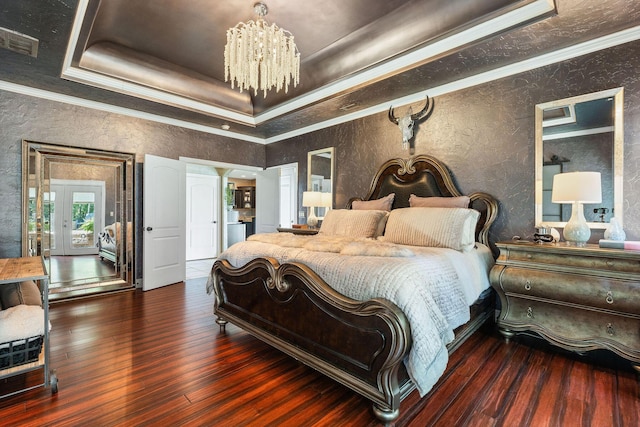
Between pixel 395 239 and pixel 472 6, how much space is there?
2064mm

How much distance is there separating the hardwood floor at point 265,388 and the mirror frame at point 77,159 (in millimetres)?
1669

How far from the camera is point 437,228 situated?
2.67 metres

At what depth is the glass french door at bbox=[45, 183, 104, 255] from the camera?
3.85 metres

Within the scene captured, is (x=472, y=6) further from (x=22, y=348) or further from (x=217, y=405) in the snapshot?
(x=22, y=348)

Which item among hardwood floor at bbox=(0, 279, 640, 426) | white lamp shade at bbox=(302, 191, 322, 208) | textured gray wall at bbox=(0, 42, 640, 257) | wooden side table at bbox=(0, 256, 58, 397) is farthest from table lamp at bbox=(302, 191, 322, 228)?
wooden side table at bbox=(0, 256, 58, 397)

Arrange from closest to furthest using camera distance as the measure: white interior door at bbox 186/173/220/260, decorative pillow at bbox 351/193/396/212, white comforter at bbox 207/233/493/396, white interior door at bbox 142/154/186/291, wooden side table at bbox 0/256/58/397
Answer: white comforter at bbox 207/233/493/396 < wooden side table at bbox 0/256/58/397 < decorative pillow at bbox 351/193/396/212 < white interior door at bbox 142/154/186/291 < white interior door at bbox 186/173/220/260

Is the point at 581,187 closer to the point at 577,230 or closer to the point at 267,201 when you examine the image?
the point at 577,230

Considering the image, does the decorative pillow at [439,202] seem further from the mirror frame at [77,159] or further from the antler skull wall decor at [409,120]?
the mirror frame at [77,159]

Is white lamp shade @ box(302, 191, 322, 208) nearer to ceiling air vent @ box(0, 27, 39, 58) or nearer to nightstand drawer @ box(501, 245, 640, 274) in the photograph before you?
nightstand drawer @ box(501, 245, 640, 274)

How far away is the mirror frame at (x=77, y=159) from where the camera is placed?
355cm

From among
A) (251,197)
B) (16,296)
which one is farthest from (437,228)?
(251,197)

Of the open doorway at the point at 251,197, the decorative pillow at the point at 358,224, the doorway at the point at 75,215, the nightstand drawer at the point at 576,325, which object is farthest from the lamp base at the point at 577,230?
the doorway at the point at 75,215

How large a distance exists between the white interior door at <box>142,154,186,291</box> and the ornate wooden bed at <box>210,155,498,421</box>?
2012 mm

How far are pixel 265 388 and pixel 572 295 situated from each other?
90.3 inches
